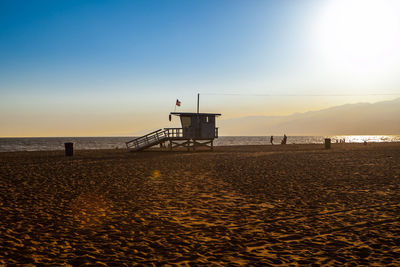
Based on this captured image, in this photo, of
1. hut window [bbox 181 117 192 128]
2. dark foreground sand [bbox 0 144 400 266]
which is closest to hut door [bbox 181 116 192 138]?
hut window [bbox 181 117 192 128]

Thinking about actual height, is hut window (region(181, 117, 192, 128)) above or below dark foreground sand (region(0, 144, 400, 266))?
above

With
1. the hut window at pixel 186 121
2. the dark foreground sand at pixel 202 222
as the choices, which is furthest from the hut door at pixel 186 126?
the dark foreground sand at pixel 202 222

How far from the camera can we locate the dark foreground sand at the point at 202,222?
5211 millimetres

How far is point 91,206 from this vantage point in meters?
9.02

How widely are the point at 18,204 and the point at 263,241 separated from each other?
7490 millimetres

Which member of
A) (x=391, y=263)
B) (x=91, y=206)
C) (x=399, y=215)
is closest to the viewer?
(x=391, y=263)

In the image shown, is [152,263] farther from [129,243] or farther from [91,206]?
[91,206]

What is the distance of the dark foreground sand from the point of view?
521 centimetres

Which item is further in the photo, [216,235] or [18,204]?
[18,204]

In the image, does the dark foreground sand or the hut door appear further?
the hut door

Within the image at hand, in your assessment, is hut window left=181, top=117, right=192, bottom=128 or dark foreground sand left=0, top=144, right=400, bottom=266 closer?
dark foreground sand left=0, top=144, right=400, bottom=266

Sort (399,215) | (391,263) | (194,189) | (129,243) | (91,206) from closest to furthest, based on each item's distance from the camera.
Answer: (391,263)
(129,243)
(399,215)
(91,206)
(194,189)

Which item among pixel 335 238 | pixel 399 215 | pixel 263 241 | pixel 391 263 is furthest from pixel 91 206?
pixel 399 215

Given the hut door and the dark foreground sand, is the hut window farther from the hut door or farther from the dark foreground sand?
the dark foreground sand
